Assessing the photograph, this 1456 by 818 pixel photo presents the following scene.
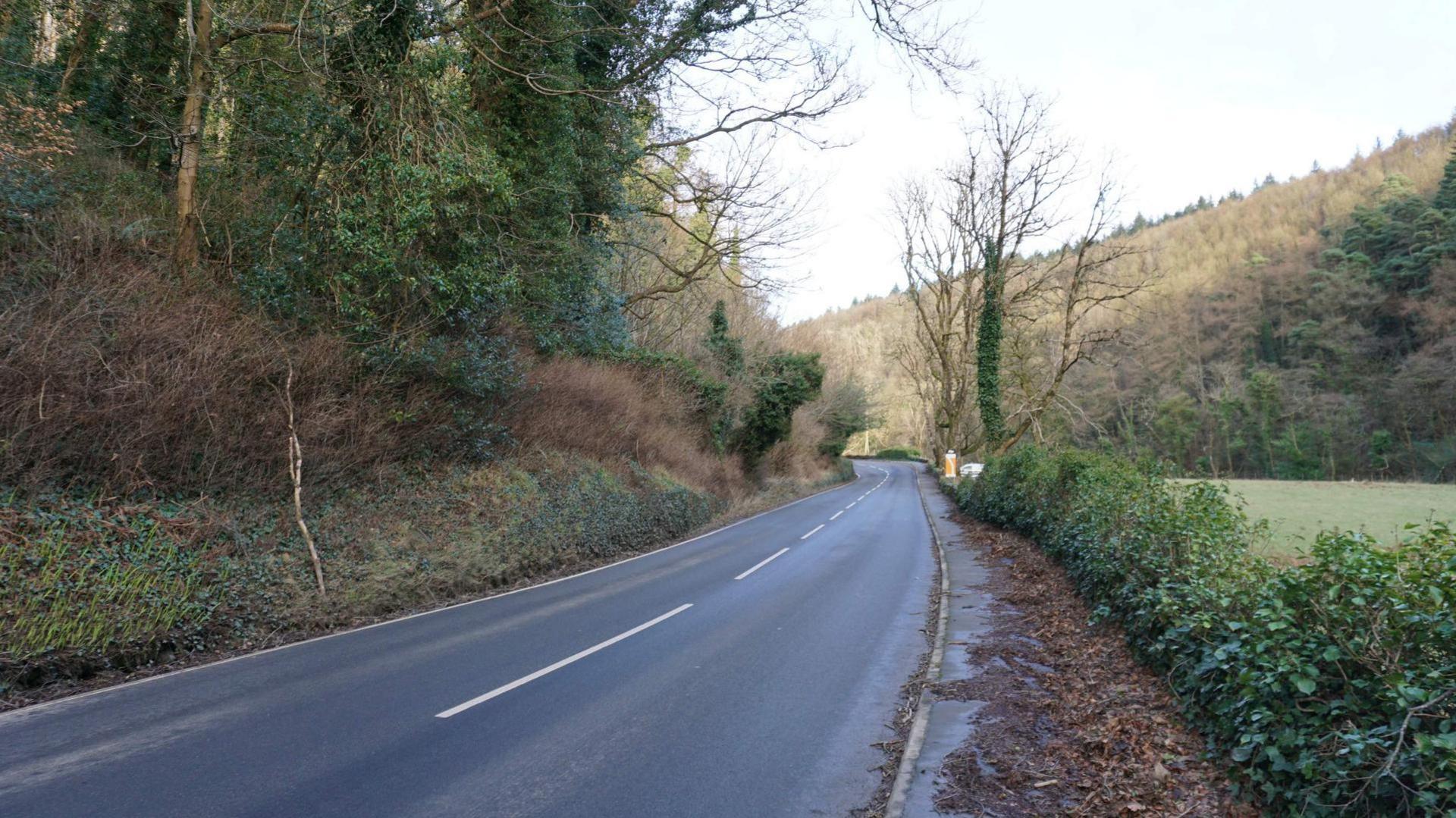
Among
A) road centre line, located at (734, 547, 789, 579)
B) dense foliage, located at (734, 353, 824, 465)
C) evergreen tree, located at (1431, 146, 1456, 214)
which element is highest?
evergreen tree, located at (1431, 146, 1456, 214)

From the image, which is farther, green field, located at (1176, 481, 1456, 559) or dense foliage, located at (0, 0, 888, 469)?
green field, located at (1176, 481, 1456, 559)

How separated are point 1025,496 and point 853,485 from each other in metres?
34.8

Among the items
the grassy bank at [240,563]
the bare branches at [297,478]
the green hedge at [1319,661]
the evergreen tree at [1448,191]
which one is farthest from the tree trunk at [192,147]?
the evergreen tree at [1448,191]

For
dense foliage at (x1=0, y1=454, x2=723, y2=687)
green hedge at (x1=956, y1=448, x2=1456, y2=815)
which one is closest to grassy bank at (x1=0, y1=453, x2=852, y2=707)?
dense foliage at (x1=0, y1=454, x2=723, y2=687)

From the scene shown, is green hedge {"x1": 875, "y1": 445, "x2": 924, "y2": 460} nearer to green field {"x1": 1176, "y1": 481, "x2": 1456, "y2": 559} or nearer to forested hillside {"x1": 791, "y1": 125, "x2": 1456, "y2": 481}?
forested hillside {"x1": 791, "y1": 125, "x2": 1456, "y2": 481}

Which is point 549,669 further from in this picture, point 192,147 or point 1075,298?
point 1075,298

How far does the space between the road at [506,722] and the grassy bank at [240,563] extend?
2.13 ft

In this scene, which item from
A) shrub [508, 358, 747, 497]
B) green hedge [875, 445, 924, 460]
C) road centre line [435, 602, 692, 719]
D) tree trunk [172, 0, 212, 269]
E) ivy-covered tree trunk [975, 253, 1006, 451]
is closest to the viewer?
road centre line [435, 602, 692, 719]

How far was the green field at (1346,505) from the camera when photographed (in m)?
15.6

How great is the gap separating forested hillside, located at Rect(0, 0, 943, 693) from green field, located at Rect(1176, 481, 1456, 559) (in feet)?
35.1

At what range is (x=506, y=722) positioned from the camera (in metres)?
5.66

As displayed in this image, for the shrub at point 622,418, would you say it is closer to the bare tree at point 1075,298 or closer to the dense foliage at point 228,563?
the dense foliage at point 228,563

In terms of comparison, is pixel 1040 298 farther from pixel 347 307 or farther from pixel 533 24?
pixel 347 307

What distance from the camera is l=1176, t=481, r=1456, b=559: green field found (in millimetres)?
15617
